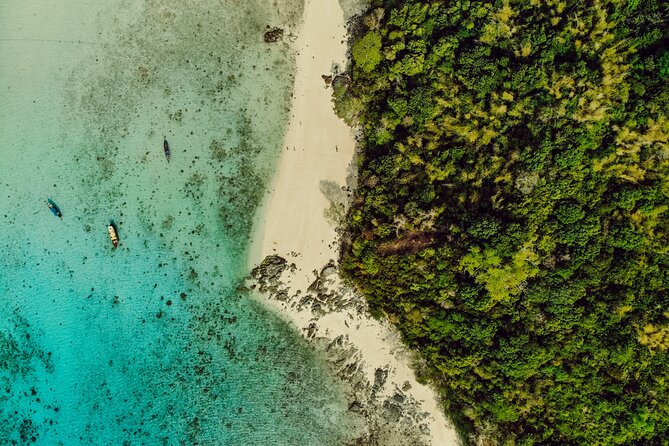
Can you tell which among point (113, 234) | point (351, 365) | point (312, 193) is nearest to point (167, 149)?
point (113, 234)

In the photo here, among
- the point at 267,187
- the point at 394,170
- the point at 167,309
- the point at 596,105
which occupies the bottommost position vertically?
the point at 596,105

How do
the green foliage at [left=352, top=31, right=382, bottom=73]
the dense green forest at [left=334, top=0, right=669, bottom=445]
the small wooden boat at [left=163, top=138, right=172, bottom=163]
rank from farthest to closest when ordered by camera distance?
the small wooden boat at [left=163, top=138, right=172, bottom=163]
the green foliage at [left=352, top=31, right=382, bottom=73]
the dense green forest at [left=334, top=0, right=669, bottom=445]

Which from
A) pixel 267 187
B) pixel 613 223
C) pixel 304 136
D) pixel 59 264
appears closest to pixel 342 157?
pixel 304 136

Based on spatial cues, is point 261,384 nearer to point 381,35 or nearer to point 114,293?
point 114,293

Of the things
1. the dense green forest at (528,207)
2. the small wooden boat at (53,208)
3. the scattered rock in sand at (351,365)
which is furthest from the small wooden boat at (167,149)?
the dense green forest at (528,207)

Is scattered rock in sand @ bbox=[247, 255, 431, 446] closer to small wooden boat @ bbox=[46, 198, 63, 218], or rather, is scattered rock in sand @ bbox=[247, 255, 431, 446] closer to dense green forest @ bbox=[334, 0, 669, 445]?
dense green forest @ bbox=[334, 0, 669, 445]

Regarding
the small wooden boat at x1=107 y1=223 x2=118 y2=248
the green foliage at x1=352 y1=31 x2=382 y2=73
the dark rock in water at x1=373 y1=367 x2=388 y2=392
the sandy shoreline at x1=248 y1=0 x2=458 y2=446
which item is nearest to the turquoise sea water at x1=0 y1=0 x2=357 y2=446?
the small wooden boat at x1=107 y1=223 x2=118 y2=248

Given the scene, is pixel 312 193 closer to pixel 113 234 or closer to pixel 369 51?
pixel 369 51
